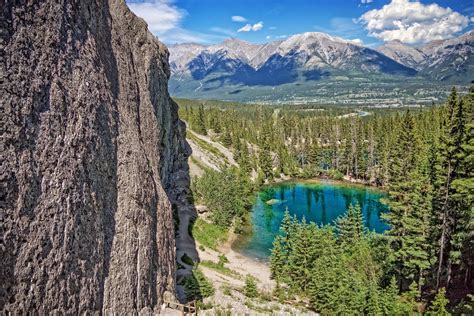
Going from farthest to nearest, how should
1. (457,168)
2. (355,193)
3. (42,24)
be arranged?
(355,193) < (457,168) < (42,24)

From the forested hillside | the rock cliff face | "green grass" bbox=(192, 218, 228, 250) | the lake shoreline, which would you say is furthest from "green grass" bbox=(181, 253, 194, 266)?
the lake shoreline

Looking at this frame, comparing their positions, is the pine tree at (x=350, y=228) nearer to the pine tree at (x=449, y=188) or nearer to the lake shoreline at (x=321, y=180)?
the pine tree at (x=449, y=188)

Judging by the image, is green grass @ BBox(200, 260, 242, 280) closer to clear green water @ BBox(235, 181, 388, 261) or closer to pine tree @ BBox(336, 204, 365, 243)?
clear green water @ BBox(235, 181, 388, 261)

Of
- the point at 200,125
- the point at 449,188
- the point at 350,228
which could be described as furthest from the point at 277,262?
the point at 200,125

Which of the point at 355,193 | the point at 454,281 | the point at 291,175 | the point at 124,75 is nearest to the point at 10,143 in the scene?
the point at 124,75

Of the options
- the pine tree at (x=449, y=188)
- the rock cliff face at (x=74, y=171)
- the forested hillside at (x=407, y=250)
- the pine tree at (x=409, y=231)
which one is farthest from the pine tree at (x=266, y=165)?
the rock cliff face at (x=74, y=171)

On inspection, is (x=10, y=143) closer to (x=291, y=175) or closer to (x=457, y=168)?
(x=457, y=168)
